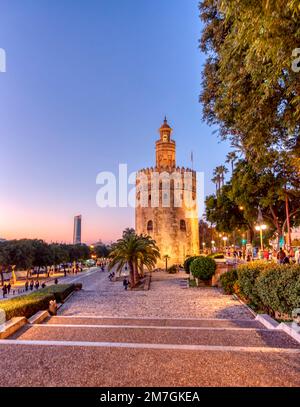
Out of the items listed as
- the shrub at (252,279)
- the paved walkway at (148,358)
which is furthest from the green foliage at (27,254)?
the paved walkway at (148,358)

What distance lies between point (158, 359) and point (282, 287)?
14.8 feet

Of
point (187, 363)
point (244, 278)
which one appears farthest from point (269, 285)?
point (187, 363)

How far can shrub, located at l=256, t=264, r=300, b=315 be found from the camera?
23.3ft

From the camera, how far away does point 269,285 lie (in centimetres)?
838

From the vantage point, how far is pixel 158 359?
15.5 ft

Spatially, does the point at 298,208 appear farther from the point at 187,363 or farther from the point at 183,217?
the point at 183,217

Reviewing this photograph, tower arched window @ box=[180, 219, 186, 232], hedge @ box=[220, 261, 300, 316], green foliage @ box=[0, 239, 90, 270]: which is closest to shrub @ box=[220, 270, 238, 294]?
hedge @ box=[220, 261, 300, 316]

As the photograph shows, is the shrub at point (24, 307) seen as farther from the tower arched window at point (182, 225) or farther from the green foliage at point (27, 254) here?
the tower arched window at point (182, 225)

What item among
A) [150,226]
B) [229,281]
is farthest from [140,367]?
[150,226]

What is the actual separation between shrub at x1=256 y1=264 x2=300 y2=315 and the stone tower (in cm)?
2933

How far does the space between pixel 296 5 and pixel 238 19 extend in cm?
126

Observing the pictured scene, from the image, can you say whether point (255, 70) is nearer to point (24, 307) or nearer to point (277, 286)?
point (277, 286)

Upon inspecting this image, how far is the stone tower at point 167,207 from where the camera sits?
38281 millimetres
